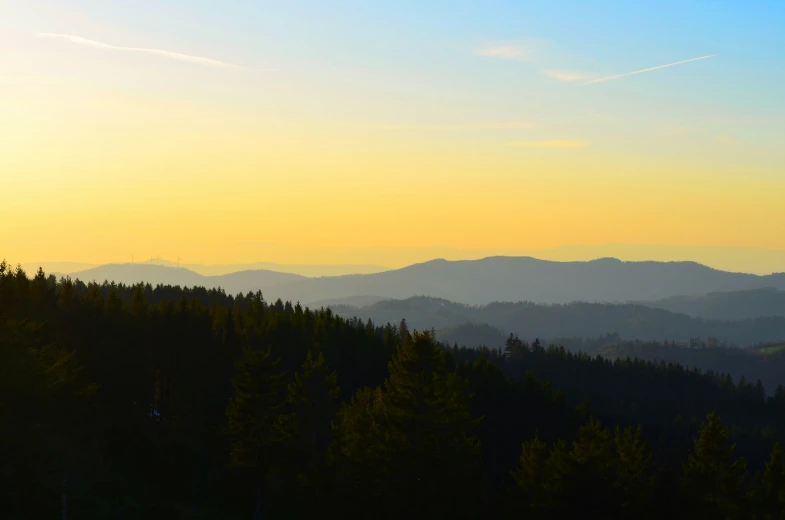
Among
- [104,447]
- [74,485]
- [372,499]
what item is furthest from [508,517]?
[104,447]

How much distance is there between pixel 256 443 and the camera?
4934 centimetres

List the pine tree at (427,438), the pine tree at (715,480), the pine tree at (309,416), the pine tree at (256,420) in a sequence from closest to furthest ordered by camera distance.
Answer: the pine tree at (427,438)
the pine tree at (715,480)
the pine tree at (256,420)
the pine tree at (309,416)

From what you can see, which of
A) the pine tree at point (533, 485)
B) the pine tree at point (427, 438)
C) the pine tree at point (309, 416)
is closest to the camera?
the pine tree at point (427, 438)

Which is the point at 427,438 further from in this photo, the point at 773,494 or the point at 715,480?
the point at 773,494

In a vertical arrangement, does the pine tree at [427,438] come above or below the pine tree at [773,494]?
above

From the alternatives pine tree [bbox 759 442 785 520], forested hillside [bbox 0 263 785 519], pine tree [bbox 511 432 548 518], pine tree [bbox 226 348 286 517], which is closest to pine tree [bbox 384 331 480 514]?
forested hillside [bbox 0 263 785 519]

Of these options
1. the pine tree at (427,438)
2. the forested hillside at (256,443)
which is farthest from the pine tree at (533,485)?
the pine tree at (427,438)

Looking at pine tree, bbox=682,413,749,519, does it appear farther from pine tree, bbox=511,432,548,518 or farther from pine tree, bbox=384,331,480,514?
pine tree, bbox=384,331,480,514

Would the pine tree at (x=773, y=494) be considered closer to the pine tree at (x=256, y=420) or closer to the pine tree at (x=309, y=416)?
the pine tree at (x=309, y=416)

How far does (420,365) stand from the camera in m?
39.9

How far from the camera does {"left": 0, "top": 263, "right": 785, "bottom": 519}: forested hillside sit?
128 ft

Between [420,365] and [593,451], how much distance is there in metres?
11.4

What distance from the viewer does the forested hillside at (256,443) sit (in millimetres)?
39125

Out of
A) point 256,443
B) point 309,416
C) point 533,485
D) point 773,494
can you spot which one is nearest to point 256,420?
point 256,443
